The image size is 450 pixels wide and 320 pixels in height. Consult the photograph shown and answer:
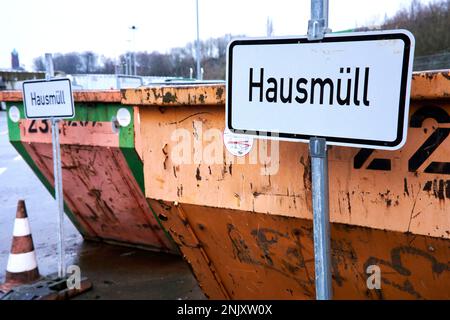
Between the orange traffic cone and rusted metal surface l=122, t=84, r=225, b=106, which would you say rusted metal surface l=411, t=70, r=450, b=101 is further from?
the orange traffic cone

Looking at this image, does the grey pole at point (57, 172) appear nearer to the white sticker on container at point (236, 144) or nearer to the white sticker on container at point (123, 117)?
the white sticker on container at point (123, 117)

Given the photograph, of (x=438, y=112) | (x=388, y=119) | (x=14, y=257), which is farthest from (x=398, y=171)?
(x=14, y=257)

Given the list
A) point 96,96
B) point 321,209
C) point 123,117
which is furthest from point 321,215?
point 96,96

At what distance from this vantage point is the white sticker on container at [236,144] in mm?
2010

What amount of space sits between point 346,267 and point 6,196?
6480 millimetres

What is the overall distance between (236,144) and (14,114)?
9.34 feet

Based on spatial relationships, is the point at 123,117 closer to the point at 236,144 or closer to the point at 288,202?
the point at 236,144

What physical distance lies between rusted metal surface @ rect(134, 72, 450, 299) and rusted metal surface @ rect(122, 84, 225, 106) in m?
0.03

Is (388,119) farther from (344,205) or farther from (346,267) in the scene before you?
(346,267)

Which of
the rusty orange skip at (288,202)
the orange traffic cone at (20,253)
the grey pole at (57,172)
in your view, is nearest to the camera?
the rusty orange skip at (288,202)

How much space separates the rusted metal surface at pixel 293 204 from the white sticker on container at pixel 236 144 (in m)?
0.03

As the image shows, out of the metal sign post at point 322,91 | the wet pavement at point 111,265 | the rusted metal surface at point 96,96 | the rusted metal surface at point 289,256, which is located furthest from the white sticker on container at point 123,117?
the metal sign post at point 322,91

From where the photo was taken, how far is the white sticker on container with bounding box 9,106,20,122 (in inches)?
159

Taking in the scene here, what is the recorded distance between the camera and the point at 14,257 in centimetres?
372
